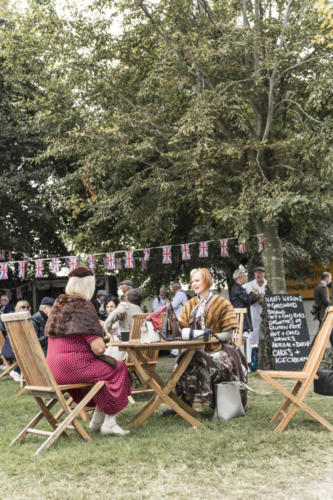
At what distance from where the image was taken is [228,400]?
5.74 m

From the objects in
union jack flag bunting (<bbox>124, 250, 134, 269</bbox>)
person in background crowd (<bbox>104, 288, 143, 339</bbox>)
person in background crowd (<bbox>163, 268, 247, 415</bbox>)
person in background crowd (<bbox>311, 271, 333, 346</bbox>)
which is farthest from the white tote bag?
union jack flag bunting (<bbox>124, 250, 134, 269</bbox>)

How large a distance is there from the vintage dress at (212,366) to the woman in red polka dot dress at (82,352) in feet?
3.07

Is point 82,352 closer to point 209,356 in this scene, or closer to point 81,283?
point 81,283

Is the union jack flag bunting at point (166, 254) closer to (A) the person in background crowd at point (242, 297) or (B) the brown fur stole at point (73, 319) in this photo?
(A) the person in background crowd at point (242, 297)

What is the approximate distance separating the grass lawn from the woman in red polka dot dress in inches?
13.4

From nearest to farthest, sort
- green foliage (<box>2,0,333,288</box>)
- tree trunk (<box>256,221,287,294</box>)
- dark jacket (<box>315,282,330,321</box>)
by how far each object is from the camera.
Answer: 1. green foliage (<box>2,0,333,288</box>)
2. tree trunk (<box>256,221,287,294</box>)
3. dark jacket (<box>315,282,330,321</box>)

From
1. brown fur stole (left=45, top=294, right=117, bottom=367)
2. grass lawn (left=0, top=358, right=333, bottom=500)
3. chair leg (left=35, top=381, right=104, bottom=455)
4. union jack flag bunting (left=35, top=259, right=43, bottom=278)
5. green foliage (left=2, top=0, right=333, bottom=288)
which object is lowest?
grass lawn (left=0, top=358, right=333, bottom=500)

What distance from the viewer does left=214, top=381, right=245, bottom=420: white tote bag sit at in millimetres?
5711

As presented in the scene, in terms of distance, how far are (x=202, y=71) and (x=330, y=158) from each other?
3056 mm

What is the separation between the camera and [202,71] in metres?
11.0

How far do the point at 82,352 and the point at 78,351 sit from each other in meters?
0.04

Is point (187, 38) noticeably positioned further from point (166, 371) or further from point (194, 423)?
point (194, 423)

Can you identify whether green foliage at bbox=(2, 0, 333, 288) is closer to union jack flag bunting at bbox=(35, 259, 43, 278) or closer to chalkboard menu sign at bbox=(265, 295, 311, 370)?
chalkboard menu sign at bbox=(265, 295, 311, 370)

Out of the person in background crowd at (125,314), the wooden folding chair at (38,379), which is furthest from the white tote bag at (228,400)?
the person in background crowd at (125,314)
